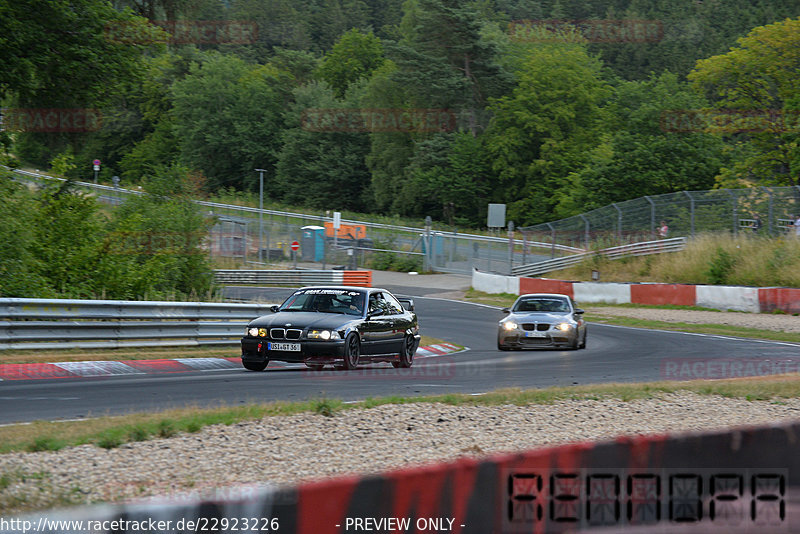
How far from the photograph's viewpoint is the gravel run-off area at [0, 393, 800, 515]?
5.51m

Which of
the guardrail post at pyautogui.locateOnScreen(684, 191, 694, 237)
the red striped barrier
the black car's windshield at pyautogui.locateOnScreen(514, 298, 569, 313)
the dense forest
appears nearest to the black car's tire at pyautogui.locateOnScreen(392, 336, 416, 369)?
the black car's windshield at pyautogui.locateOnScreen(514, 298, 569, 313)

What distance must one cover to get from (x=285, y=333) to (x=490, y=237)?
39.7 meters

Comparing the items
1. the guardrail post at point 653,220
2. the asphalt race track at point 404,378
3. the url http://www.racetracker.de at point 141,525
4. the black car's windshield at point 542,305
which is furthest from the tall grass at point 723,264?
the url http://www.racetracker.de at point 141,525

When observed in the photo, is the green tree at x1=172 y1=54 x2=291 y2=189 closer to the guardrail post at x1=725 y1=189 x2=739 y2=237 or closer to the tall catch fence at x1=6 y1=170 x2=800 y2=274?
the tall catch fence at x1=6 y1=170 x2=800 y2=274

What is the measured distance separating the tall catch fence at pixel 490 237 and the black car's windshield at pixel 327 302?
11096mm

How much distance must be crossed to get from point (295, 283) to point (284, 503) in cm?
4135

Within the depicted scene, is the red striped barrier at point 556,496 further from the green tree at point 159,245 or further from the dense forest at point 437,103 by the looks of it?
the dense forest at point 437,103

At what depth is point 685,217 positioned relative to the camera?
37.4 metres

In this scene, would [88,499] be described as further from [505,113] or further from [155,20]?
[505,113]

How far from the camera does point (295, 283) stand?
4531 centimetres

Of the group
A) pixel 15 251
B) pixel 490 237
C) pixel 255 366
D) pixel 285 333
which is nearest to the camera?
pixel 285 333

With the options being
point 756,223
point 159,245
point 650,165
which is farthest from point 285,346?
point 650,165

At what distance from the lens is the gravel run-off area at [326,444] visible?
5512mm

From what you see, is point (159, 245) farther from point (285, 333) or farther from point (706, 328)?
point (706, 328)
